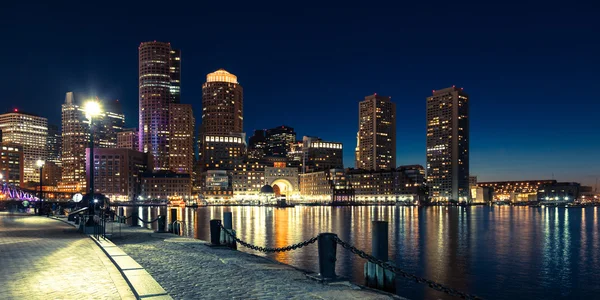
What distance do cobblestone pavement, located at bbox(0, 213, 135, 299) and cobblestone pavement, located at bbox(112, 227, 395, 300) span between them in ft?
5.16

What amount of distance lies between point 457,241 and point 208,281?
43.5m

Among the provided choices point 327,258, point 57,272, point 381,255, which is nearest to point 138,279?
point 57,272

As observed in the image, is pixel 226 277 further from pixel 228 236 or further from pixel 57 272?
pixel 228 236

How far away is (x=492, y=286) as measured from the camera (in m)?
27.3

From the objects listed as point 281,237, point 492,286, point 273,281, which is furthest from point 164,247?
point 281,237

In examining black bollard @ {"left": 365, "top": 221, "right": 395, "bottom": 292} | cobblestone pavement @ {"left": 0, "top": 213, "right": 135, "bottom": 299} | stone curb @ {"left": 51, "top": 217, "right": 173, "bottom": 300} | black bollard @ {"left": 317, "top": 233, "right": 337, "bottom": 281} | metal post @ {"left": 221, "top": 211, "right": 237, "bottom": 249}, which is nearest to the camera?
stone curb @ {"left": 51, "top": 217, "right": 173, "bottom": 300}

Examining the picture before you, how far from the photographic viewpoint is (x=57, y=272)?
627 inches

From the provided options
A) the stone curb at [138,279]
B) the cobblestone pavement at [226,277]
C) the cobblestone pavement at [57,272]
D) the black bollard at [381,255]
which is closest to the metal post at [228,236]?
the cobblestone pavement at [226,277]

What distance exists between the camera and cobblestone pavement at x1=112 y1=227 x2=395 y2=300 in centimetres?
1370

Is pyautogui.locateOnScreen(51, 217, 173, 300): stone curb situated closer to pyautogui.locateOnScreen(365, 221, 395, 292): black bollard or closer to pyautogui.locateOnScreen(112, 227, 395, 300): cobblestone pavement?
pyautogui.locateOnScreen(112, 227, 395, 300): cobblestone pavement

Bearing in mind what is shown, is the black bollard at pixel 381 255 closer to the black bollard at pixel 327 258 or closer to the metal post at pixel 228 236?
the black bollard at pixel 327 258

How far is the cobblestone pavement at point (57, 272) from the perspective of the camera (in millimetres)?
12859

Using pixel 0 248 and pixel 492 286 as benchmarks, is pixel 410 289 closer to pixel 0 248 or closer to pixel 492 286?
pixel 492 286

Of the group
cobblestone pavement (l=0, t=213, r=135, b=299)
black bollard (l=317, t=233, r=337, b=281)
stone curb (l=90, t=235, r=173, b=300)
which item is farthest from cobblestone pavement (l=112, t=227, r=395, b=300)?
cobblestone pavement (l=0, t=213, r=135, b=299)
